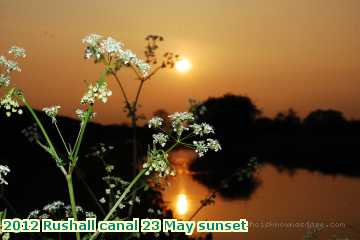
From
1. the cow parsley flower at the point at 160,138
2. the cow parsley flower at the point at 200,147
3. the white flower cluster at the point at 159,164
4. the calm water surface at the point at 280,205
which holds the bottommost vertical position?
the white flower cluster at the point at 159,164

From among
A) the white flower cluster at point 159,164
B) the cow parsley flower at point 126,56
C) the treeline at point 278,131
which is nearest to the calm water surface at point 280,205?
the white flower cluster at point 159,164

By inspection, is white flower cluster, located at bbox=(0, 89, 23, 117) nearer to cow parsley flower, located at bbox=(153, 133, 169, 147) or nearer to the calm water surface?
cow parsley flower, located at bbox=(153, 133, 169, 147)

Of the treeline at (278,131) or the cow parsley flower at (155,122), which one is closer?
the cow parsley flower at (155,122)

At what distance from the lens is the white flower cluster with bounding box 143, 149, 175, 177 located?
11.7ft

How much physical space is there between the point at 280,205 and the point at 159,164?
125 feet

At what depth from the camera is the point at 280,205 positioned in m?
40.4

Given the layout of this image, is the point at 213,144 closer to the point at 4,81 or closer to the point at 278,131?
the point at 4,81

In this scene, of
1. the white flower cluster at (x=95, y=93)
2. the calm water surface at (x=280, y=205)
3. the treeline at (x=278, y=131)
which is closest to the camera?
Result: the white flower cluster at (x=95, y=93)

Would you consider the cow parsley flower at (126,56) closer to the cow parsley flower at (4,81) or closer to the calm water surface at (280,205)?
the cow parsley flower at (4,81)

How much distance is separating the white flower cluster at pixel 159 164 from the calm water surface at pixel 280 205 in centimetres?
2337

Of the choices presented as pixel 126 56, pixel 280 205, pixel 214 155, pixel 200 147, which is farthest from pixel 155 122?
pixel 214 155

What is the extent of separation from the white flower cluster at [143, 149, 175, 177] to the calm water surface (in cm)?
2337

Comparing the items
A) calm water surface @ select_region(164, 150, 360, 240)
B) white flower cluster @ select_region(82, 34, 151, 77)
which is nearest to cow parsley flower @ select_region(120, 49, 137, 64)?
white flower cluster @ select_region(82, 34, 151, 77)

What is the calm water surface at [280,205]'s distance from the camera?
104 feet
